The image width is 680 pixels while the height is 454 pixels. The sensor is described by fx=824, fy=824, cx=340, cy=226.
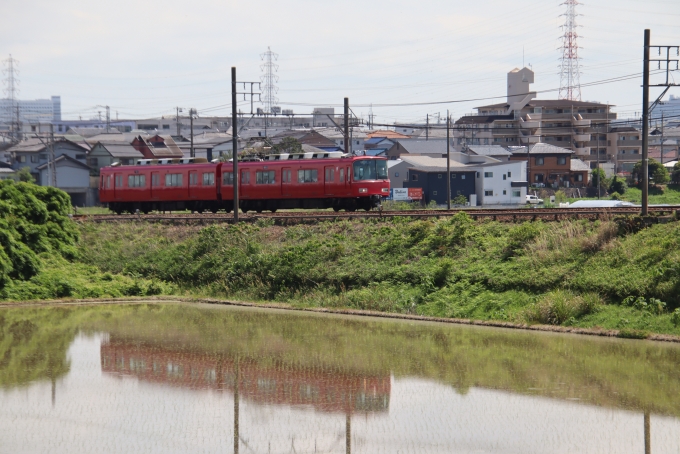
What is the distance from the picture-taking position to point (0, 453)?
8.39 meters

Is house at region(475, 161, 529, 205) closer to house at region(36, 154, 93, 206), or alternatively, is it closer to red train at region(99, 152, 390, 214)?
house at region(36, 154, 93, 206)

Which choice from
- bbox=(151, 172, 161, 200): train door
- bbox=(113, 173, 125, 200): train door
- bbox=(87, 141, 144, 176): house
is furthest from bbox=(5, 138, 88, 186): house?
bbox=(151, 172, 161, 200): train door

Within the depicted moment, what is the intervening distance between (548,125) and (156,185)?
49970mm

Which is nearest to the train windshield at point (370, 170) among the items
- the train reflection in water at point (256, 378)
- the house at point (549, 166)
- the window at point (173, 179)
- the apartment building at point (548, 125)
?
the window at point (173, 179)

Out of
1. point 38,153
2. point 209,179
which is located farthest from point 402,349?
point 38,153

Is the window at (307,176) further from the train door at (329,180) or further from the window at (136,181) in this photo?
the window at (136,181)

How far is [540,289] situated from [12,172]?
53.6 metres

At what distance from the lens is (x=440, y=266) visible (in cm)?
1939

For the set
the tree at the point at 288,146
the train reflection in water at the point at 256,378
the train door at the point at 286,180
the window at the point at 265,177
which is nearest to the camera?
the train reflection in water at the point at 256,378

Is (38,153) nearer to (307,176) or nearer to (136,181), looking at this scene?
(136,181)

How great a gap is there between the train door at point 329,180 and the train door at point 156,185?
A: 860 centimetres

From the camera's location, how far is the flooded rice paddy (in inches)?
349

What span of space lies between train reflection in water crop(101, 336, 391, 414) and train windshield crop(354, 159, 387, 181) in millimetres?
14684

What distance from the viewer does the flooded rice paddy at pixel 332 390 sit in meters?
8.87
